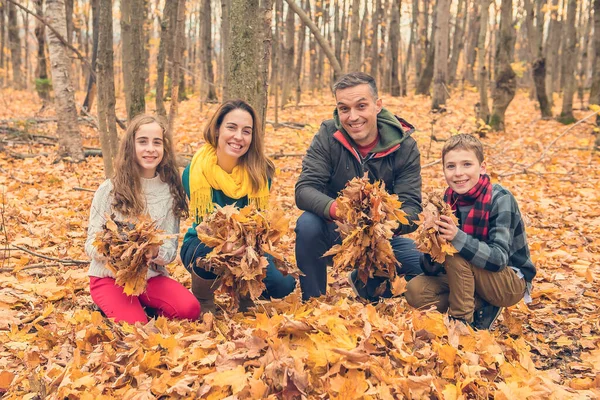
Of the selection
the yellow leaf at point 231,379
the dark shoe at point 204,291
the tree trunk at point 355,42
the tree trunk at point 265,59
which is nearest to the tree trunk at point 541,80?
the tree trunk at point 355,42

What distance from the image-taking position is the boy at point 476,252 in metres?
2.54

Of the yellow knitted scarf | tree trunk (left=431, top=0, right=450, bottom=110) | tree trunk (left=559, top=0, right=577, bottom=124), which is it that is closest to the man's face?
the yellow knitted scarf

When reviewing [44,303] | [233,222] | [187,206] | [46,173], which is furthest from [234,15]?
[46,173]

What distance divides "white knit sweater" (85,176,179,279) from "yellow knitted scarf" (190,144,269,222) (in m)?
0.21

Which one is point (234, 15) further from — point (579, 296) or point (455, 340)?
point (579, 296)

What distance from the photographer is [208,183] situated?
9.21 feet

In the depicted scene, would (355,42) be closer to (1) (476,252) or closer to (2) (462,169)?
(2) (462,169)

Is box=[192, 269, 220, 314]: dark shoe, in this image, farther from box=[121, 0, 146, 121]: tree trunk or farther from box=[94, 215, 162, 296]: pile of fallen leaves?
box=[121, 0, 146, 121]: tree trunk

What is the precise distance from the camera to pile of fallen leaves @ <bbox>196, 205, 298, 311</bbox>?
94.7 inches

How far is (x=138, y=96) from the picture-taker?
5117 millimetres

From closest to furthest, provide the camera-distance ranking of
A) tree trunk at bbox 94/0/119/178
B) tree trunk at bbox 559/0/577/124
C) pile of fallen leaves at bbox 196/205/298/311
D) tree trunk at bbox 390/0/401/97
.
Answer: pile of fallen leaves at bbox 196/205/298/311 → tree trunk at bbox 94/0/119/178 → tree trunk at bbox 559/0/577/124 → tree trunk at bbox 390/0/401/97

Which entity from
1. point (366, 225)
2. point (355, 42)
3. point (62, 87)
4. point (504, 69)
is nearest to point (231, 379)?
point (366, 225)

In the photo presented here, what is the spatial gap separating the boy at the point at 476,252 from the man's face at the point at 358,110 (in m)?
0.49

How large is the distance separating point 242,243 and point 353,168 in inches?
37.8
